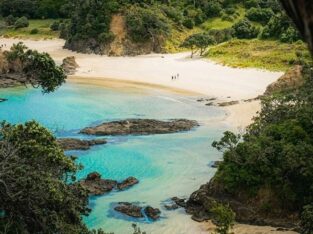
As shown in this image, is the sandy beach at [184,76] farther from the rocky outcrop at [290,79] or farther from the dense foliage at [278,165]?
the dense foliage at [278,165]

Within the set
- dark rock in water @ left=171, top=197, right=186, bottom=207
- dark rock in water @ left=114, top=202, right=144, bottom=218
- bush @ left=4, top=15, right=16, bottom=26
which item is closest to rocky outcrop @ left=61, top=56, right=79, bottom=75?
bush @ left=4, top=15, right=16, bottom=26

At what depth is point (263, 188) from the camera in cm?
2303

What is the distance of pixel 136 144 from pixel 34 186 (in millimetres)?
24908

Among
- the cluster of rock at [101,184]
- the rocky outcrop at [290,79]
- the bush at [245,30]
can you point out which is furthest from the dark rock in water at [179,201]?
the bush at [245,30]

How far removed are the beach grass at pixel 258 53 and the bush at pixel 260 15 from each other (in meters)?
12.1

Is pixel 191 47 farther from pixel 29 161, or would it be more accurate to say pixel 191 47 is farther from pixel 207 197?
pixel 29 161

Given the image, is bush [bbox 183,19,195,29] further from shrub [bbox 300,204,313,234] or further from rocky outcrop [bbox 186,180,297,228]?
shrub [bbox 300,204,313,234]

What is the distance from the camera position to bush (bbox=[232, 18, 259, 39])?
81125mm

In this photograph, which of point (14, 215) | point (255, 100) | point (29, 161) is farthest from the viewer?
point (255, 100)

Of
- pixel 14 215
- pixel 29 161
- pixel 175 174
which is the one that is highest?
pixel 29 161

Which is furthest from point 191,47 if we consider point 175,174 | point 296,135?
point 296,135

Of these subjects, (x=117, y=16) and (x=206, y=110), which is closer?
(x=206, y=110)

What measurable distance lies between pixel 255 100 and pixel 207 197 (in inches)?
1081

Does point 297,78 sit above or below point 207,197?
above
